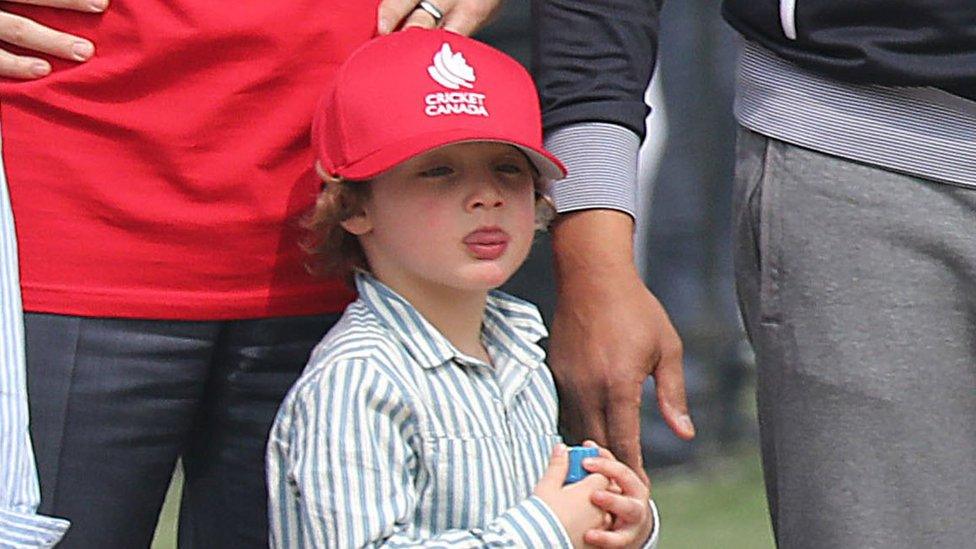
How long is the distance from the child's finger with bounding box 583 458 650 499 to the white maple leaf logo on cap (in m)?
0.44

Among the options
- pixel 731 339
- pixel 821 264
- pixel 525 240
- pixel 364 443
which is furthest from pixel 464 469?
pixel 731 339

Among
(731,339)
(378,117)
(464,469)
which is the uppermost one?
(378,117)

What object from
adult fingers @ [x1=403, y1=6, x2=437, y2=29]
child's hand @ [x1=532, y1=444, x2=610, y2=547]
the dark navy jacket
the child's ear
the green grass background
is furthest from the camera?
the green grass background

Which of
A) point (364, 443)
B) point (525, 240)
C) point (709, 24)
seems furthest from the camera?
point (709, 24)

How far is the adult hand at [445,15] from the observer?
2.39 m

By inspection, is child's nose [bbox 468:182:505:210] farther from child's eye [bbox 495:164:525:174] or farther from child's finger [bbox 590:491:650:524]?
child's finger [bbox 590:491:650:524]

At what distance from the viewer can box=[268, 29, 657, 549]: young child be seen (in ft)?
7.06

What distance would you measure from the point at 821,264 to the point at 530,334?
41 cm

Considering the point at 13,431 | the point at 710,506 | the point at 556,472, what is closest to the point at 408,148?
the point at 556,472

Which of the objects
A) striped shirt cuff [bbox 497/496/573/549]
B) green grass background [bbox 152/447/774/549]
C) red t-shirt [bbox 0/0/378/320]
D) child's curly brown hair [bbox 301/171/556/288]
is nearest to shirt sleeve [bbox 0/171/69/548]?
red t-shirt [bbox 0/0/378/320]

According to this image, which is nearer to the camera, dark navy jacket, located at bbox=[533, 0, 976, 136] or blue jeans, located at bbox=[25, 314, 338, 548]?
dark navy jacket, located at bbox=[533, 0, 976, 136]

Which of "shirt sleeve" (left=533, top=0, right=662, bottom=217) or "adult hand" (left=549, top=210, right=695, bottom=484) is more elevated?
"shirt sleeve" (left=533, top=0, right=662, bottom=217)

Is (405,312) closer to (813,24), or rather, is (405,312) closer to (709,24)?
(813,24)

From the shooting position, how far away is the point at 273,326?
236cm
